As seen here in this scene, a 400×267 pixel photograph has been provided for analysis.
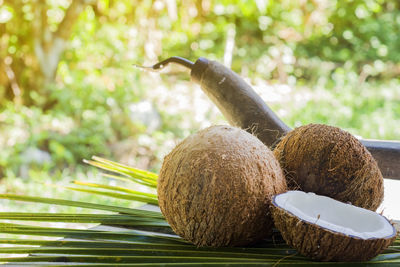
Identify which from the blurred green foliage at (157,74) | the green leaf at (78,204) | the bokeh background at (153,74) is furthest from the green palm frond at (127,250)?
the blurred green foliage at (157,74)

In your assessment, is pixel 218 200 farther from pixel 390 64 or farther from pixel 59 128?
pixel 390 64

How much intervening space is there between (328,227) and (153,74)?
12.2 ft

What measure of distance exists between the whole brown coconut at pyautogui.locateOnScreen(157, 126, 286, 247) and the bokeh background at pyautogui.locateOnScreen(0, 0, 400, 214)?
2.19 metres

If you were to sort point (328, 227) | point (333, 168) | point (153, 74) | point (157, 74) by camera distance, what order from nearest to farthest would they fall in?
point (328, 227) < point (333, 168) < point (153, 74) < point (157, 74)

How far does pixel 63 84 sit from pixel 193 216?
3.69 meters

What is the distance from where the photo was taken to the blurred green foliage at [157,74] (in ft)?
11.8

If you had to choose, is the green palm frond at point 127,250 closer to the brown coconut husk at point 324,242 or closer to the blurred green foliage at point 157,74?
the brown coconut husk at point 324,242

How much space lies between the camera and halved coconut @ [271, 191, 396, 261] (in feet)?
1.85

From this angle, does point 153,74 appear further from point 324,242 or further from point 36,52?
point 324,242

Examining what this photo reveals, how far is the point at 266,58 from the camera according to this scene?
5.38m

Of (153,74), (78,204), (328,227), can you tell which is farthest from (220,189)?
→ (153,74)

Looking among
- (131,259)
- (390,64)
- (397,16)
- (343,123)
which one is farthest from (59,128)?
(397,16)

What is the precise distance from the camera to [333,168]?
0.71m

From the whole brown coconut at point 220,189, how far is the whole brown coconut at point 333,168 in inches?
2.1
